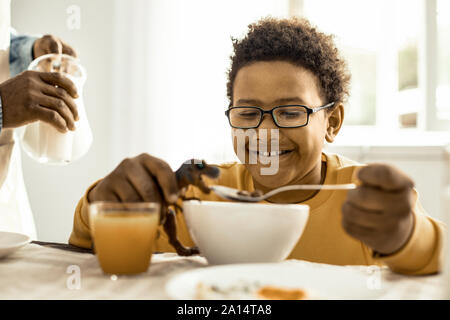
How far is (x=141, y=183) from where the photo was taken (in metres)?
0.71

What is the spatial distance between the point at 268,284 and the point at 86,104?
2450 mm

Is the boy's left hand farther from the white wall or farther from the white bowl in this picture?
the white wall

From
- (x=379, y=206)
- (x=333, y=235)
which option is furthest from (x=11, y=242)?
(x=333, y=235)

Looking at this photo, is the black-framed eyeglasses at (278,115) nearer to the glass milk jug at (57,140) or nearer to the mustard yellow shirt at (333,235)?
the mustard yellow shirt at (333,235)

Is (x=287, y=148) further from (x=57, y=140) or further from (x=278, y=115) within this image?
(x=57, y=140)

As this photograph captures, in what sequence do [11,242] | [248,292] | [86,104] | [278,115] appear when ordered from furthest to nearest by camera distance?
[86,104] → [278,115] → [11,242] → [248,292]

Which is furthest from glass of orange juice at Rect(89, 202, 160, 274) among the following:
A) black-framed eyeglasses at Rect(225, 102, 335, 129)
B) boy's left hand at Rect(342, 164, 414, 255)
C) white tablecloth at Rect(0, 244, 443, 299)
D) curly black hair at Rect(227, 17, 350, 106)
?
curly black hair at Rect(227, 17, 350, 106)

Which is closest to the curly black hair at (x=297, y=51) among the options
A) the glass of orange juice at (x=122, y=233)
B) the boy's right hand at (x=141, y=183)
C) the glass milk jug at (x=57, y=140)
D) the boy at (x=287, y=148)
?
the boy at (x=287, y=148)

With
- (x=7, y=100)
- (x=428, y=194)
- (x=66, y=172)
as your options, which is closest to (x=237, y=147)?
(x=7, y=100)

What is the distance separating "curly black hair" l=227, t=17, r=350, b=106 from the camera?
1187mm

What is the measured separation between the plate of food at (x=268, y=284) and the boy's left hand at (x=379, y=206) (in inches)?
2.8

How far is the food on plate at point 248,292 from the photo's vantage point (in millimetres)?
485
